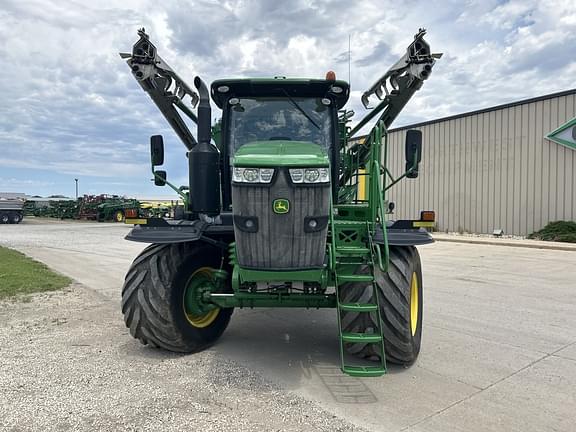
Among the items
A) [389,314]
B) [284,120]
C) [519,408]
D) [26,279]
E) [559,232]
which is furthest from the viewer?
[559,232]

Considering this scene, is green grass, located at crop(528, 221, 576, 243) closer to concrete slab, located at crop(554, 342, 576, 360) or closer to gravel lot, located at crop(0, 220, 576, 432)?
gravel lot, located at crop(0, 220, 576, 432)

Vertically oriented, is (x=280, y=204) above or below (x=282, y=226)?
above

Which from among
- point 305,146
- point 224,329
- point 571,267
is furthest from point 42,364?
point 571,267

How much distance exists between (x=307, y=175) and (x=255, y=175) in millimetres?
392

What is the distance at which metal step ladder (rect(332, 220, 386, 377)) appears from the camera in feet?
11.9

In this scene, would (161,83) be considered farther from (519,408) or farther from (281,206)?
(519,408)

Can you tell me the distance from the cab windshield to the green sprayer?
11mm

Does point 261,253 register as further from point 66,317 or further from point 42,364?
point 66,317

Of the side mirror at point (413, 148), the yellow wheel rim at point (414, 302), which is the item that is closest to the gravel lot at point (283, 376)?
the yellow wheel rim at point (414, 302)

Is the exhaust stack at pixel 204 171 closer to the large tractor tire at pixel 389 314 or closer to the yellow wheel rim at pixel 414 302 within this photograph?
the large tractor tire at pixel 389 314

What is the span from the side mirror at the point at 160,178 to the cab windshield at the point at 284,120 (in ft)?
2.86

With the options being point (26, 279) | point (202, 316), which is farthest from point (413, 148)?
point (26, 279)

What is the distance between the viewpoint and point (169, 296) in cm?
A: 446

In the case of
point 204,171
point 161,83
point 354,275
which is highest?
point 161,83
